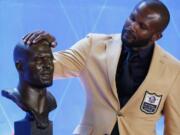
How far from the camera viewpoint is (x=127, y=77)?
1541 mm

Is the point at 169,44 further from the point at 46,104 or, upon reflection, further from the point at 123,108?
the point at 46,104

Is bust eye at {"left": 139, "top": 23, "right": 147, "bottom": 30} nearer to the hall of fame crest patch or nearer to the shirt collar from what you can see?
the shirt collar

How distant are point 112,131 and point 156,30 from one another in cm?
42

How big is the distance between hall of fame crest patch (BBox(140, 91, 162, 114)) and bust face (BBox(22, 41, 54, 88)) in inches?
18.4

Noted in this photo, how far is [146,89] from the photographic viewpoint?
1.54m

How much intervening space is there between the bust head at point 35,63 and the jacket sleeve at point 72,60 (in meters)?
0.26

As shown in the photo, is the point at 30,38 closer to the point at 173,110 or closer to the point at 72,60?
the point at 72,60

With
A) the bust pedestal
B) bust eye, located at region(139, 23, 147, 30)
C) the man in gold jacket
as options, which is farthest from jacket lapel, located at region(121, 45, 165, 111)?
the bust pedestal

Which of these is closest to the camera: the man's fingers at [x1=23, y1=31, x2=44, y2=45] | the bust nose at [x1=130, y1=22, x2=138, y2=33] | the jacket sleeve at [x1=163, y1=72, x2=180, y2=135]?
the man's fingers at [x1=23, y1=31, x2=44, y2=45]

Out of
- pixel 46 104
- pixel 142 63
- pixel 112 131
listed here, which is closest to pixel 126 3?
pixel 142 63

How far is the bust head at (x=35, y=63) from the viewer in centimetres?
120

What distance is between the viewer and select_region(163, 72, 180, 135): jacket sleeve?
1.58m

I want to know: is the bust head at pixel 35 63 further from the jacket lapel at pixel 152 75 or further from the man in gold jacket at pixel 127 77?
the jacket lapel at pixel 152 75

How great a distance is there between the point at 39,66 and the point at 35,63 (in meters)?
0.02
